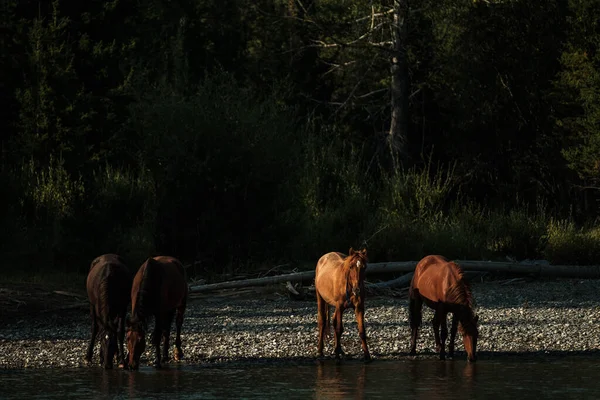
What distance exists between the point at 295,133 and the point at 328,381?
18.7 meters

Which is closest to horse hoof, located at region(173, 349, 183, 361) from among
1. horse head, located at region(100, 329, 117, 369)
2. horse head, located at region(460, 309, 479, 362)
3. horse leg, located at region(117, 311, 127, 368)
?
horse leg, located at region(117, 311, 127, 368)

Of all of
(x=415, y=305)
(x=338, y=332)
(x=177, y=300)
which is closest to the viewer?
(x=338, y=332)

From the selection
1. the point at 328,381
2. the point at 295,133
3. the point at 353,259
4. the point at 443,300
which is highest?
the point at 295,133

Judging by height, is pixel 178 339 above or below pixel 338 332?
below

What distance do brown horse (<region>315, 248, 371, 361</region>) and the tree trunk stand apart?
18067 mm

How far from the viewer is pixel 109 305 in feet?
46.6

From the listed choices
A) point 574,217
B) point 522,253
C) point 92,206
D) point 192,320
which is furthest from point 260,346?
point 574,217

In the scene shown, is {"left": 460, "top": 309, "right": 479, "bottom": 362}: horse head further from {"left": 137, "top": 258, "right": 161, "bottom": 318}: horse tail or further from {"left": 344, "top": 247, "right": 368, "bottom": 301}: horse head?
{"left": 137, "top": 258, "right": 161, "bottom": 318}: horse tail

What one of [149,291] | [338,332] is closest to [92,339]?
[149,291]

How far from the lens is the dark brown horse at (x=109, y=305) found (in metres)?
14.0

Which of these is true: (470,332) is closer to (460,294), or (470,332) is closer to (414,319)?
(460,294)

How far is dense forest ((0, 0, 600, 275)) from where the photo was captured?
24.5 m

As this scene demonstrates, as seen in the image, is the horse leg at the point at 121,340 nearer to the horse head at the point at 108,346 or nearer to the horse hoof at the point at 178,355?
the horse head at the point at 108,346

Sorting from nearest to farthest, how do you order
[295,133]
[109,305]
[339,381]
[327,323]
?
1. [339,381]
2. [109,305]
3. [327,323]
4. [295,133]
